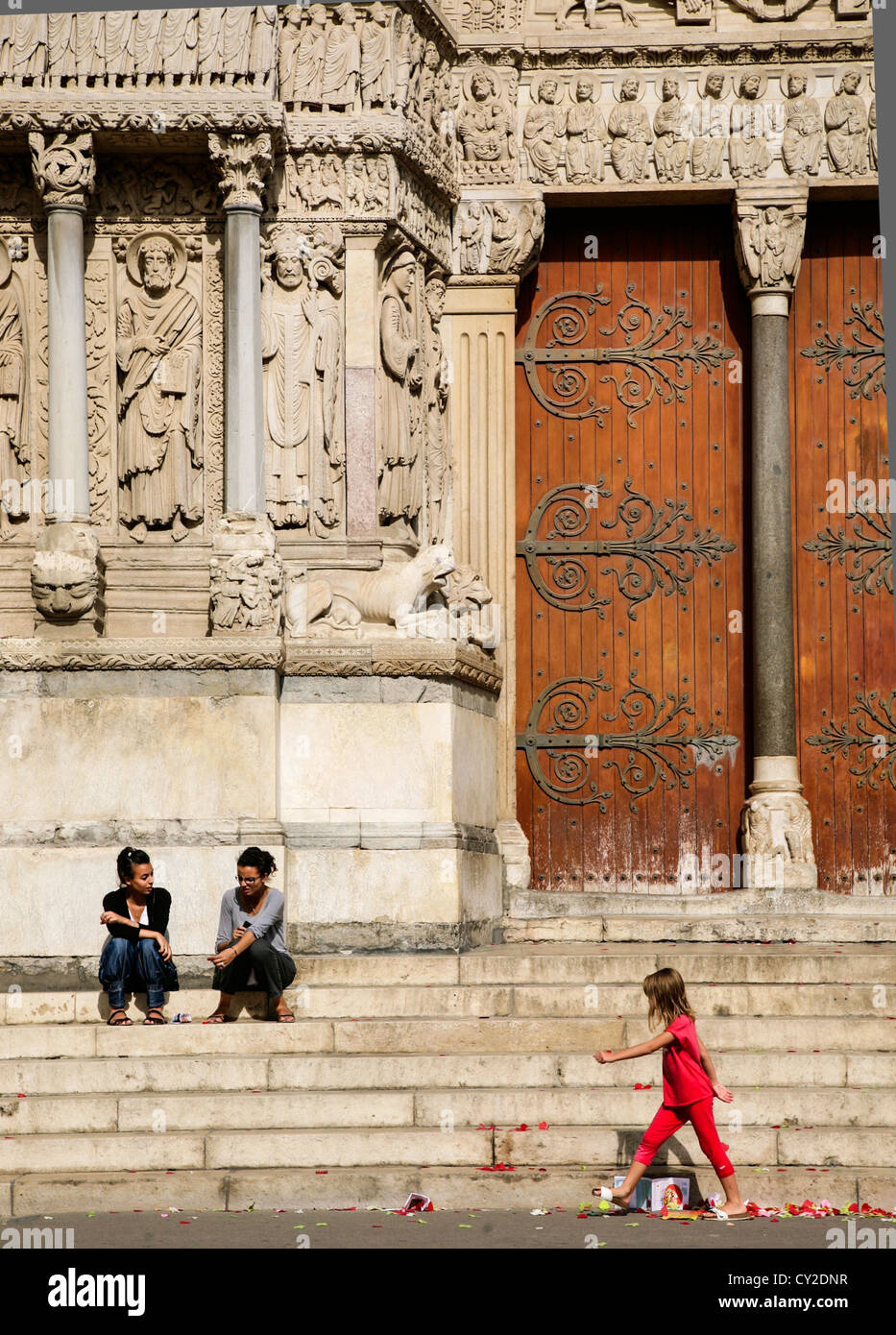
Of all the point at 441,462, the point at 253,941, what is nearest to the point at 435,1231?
the point at 253,941

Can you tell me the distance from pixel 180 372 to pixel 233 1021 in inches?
186

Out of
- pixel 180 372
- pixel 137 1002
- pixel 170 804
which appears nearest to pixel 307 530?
pixel 180 372

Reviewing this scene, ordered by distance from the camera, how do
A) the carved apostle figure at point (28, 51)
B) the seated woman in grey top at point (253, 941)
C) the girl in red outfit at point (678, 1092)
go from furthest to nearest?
the carved apostle figure at point (28, 51) → the seated woman in grey top at point (253, 941) → the girl in red outfit at point (678, 1092)

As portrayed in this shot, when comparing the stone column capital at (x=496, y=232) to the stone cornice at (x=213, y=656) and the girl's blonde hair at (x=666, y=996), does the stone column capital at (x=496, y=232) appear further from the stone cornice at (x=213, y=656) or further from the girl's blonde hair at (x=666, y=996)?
the girl's blonde hair at (x=666, y=996)

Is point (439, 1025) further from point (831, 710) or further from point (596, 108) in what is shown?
point (596, 108)

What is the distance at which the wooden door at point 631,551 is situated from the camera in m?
14.5

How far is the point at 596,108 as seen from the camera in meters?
14.4

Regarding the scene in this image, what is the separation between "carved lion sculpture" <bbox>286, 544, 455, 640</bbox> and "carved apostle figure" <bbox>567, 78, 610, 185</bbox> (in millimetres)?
3249

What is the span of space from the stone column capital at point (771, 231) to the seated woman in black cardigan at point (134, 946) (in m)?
6.46

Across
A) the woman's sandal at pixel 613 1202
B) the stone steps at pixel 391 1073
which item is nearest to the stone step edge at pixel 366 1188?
the woman's sandal at pixel 613 1202

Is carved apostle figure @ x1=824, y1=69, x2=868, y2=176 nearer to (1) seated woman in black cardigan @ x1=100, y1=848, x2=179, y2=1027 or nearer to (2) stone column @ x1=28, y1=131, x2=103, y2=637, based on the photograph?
(2) stone column @ x1=28, y1=131, x2=103, y2=637

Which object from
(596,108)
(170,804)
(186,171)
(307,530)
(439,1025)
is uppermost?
(596,108)

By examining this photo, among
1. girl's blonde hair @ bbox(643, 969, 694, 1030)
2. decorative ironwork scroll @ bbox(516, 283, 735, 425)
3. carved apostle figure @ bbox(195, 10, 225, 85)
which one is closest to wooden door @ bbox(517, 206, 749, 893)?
decorative ironwork scroll @ bbox(516, 283, 735, 425)

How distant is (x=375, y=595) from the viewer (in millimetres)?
12805
